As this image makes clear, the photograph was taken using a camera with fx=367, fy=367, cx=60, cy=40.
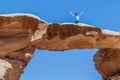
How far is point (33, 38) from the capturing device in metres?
12.4

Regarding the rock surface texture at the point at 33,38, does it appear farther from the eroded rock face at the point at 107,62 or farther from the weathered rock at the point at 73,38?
the eroded rock face at the point at 107,62

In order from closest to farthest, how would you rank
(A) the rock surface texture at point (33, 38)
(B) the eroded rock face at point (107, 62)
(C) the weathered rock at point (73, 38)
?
(A) the rock surface texture at point (33, 38) < (C) the weathered rock at point (73, 38) < (B) the eroded rock face at point (107, 62)

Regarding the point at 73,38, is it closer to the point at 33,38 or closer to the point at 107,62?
the point at 33,38

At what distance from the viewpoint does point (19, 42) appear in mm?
12180

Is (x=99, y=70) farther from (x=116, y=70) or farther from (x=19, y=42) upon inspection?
(x=19, y=42)

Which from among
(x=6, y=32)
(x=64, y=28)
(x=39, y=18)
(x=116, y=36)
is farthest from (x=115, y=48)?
(x=6, y=32)

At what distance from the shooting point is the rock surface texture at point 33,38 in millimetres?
11891

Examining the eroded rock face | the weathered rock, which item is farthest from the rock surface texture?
the eroded rock face

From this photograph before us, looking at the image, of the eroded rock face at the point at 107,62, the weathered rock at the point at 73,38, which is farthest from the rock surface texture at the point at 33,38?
the eroded rock face at the point at 107,62

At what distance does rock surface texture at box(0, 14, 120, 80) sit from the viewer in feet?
39.0

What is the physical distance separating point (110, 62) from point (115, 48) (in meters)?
1.00

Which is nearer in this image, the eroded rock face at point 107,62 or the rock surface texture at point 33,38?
the rock surface texture at point 33,38

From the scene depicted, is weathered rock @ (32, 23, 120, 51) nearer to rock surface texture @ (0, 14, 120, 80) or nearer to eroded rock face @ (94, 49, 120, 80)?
rock surface texture @ (0, 14, 120, 80)

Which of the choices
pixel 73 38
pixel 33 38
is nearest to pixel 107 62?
pixel 73 38
